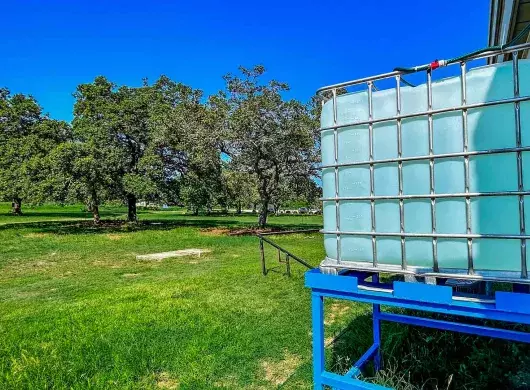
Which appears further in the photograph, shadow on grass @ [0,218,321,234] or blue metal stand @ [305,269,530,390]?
shadow on grass @ [0,218,321,234]

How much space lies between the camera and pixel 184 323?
4438 mm

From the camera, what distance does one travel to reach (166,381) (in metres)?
3.17

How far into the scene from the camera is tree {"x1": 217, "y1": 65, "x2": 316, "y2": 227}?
1484cm

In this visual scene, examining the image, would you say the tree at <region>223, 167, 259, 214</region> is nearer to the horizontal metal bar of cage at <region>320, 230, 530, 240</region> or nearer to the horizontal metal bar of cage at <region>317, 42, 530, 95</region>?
the horizontal metal bar of cage at <region>317, 42, 530, 95</region>

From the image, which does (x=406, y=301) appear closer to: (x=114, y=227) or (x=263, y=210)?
(x=263, y=210)

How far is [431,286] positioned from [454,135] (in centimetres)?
72

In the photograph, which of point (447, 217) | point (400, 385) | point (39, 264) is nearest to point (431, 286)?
point (447, 217)

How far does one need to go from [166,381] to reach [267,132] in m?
12.4

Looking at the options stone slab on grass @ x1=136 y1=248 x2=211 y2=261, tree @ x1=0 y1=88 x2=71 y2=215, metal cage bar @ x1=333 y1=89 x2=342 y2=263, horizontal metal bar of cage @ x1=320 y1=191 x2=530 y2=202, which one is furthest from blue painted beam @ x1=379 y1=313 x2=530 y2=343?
tree @ x1=0 y1=88 x2=71 y2=215

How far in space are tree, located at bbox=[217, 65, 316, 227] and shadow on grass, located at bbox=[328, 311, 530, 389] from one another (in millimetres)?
11625

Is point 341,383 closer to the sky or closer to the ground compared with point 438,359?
closer to the sky

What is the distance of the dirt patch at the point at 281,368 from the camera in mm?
3174

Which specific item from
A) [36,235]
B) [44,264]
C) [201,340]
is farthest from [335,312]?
[36,235]

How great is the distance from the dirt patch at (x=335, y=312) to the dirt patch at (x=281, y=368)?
3.16ft
